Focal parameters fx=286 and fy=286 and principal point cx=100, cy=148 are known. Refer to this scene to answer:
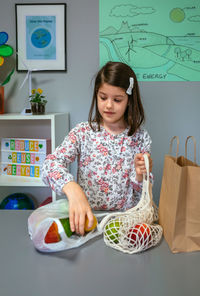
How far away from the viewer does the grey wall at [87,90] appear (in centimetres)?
195

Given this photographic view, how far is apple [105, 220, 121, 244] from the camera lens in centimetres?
72

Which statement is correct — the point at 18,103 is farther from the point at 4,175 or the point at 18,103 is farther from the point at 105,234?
the point at 105,234

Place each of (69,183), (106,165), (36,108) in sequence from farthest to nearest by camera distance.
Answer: (36,108), (106,165), (69,183)

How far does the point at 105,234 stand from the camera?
2.46 feet

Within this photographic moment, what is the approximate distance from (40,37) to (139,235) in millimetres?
1694

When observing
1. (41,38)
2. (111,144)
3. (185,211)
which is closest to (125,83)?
(111,144)

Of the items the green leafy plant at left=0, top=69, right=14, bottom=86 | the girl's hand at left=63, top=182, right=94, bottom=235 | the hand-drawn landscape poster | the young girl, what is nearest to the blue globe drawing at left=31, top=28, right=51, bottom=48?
the green leafy plant at left=0, top=69, right=14, bottom=86

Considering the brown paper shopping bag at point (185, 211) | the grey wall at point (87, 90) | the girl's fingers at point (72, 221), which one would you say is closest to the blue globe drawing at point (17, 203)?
the grey wall at point (87, 90)

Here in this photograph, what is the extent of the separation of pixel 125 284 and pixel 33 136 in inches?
64.4

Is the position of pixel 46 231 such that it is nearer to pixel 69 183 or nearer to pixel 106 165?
pixel 69 183

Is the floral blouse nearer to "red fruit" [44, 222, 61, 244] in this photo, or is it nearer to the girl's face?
the girl's face

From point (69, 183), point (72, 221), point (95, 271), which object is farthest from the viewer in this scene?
point (69, 183)

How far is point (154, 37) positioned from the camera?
1.93m

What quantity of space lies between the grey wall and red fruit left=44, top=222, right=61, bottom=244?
1376 mm
